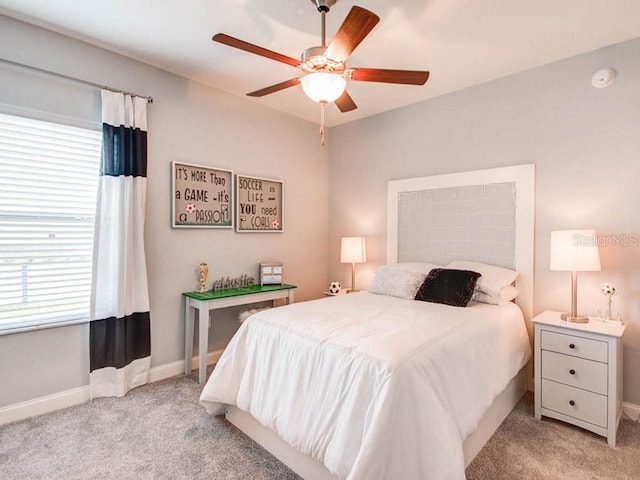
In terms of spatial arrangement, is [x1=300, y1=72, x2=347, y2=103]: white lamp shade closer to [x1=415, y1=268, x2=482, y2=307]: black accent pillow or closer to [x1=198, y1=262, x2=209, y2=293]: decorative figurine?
[x1=415, y1=268, x2=482, y2=307]: black accent pillow

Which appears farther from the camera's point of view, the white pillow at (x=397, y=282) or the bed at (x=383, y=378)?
the white pillow at (x=397, y=282)

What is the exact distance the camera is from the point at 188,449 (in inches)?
78.6

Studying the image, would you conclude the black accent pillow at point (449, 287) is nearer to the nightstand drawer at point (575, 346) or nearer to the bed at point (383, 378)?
the bed at point (383, 378)

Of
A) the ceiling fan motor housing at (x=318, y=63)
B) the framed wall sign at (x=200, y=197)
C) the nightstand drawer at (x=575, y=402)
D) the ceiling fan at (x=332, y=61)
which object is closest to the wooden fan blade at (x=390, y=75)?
the ceiling fan at (x=332, y=61)

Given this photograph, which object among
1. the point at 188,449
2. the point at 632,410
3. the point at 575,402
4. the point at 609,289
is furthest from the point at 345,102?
the point at 632,410

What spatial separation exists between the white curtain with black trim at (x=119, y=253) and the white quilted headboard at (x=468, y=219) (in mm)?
2435

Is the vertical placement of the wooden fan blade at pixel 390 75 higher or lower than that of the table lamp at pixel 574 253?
higher

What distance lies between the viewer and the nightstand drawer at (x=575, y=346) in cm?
212

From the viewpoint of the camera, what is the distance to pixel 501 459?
1.92 meters

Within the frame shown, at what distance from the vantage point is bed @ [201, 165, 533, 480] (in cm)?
142

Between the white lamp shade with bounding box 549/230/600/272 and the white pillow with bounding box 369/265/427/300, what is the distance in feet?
3.27

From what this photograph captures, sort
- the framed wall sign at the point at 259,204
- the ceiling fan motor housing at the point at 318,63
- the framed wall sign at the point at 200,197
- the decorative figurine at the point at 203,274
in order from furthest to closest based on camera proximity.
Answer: the framed wall sign at the point at 259,204 < the decorative figurine at the point at 203,274 < the framed wall sign at the point at 200,197 < the ceiling fan motor housing at the point at 318,63

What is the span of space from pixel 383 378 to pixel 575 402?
5.37 ft

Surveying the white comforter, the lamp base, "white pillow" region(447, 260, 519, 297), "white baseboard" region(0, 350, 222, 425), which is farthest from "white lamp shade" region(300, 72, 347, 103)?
"white baseboard" region(0, 350, 222, 425)
